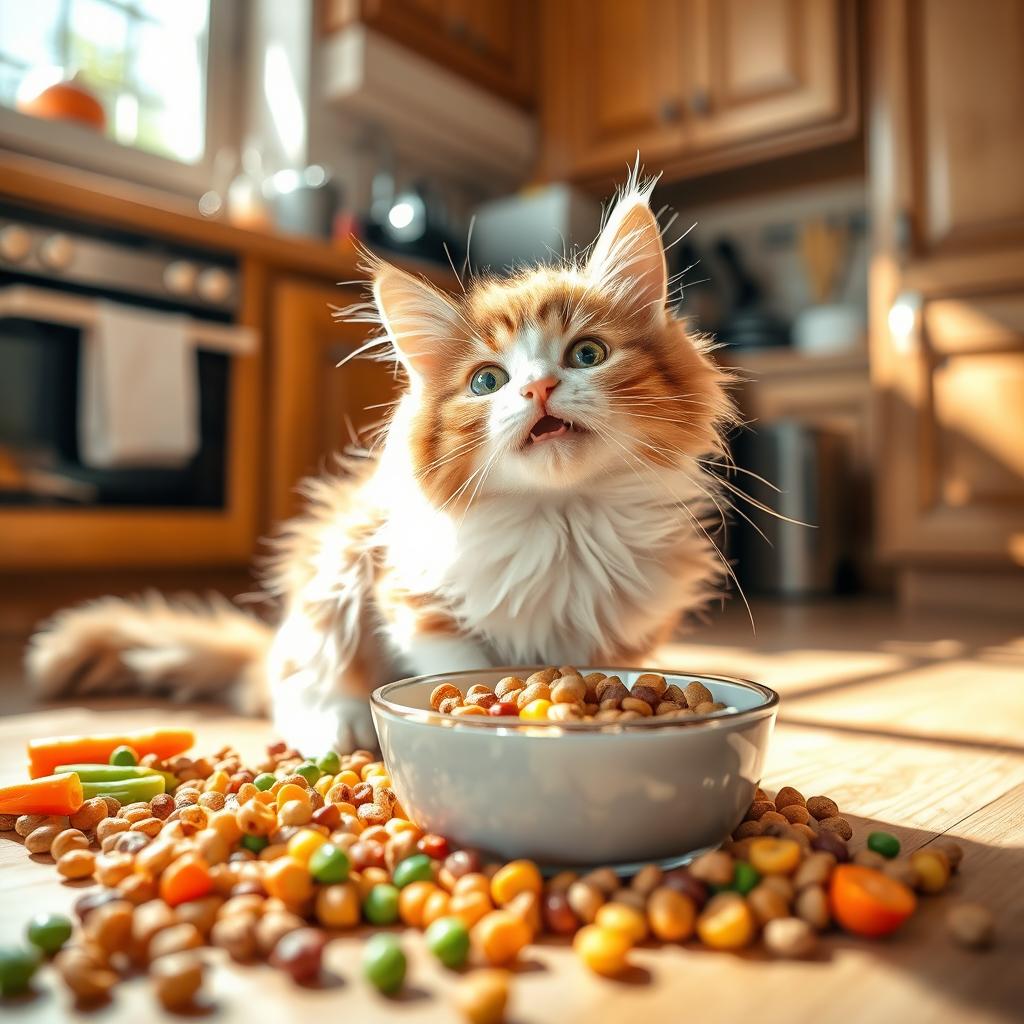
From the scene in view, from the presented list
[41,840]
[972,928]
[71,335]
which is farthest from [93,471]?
[972,928]

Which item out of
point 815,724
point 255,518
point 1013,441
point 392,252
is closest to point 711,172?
point 392,252

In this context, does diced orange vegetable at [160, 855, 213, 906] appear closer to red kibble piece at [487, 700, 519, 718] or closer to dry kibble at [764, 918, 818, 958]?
red kibble piece at [487, 700, 519, 718]

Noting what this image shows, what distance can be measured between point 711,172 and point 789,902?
3913mm

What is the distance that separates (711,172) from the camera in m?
4.08

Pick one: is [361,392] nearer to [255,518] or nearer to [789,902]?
[255,518]

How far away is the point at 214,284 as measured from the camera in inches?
105

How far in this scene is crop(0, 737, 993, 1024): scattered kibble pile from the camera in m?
0.60

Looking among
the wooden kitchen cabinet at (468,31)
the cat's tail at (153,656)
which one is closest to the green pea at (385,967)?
the cat's tail at (153,656)

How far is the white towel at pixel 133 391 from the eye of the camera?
2.37 metres

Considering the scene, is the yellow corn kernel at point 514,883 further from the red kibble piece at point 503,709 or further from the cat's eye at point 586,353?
the cat's eye at point 586,353

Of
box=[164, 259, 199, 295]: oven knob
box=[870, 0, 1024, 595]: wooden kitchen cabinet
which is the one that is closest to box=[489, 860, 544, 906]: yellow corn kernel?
box=[164, 259, 199, 295]: oven knob

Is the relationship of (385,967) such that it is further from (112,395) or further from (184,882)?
(112,395)

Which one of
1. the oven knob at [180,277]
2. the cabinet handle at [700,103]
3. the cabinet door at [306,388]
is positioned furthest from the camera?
the cabinet handle at [700,103]

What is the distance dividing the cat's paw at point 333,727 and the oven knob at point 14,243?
1.64 metres
